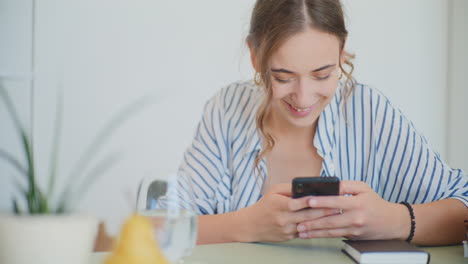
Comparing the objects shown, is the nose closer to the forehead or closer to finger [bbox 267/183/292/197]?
the forehead

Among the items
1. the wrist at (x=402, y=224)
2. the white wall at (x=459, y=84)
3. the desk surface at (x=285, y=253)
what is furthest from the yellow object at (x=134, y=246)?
the white wall at (x=459, y=84)

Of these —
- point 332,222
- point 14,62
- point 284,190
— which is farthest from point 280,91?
point 14,62

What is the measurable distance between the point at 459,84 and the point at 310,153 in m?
2.20

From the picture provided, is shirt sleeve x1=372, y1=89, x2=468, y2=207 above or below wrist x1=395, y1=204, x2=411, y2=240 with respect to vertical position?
above

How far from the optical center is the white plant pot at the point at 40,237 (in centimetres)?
57

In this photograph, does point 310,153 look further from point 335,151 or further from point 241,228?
point 241,228

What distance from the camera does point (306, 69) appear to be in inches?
56.1

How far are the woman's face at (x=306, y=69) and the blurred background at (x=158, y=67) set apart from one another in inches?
66.6

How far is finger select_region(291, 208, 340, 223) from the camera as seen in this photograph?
1243 millimetres

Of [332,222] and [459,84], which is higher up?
[459,84]

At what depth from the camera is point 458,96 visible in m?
3.52

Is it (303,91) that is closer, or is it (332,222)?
(332,222)

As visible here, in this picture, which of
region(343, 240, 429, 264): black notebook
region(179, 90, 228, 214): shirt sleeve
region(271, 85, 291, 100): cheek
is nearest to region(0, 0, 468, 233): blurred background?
region(179, 90, 228, 214): shirt sleeve

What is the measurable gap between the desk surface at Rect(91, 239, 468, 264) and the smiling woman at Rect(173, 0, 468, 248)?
36 mm
